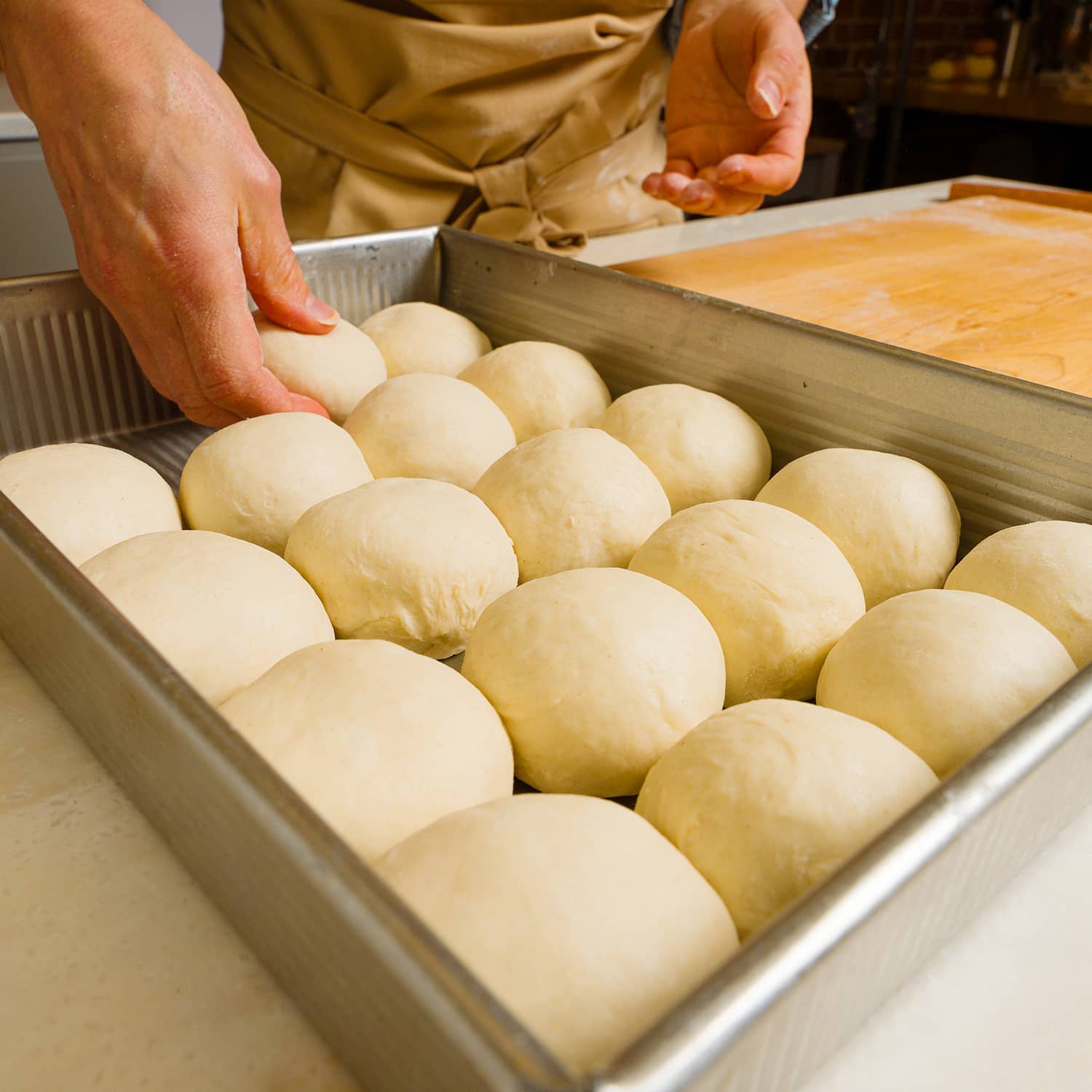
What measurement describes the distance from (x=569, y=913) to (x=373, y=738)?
232 mm

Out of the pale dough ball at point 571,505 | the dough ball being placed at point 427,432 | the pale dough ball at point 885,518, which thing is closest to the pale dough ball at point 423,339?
the dough ball being placed at point 427,432

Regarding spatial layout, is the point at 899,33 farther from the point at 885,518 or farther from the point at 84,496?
the point at 84,496

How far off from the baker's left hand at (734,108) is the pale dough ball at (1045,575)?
1048mm

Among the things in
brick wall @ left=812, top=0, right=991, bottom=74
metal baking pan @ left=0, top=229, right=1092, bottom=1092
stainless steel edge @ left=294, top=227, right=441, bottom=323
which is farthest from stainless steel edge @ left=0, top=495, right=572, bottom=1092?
brick wall @ left=812, top=0, right=991, bottom=74

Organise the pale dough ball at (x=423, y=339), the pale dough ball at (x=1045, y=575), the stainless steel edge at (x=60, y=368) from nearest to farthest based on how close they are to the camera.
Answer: the pale dough ball at (x=1045, y=575) → the stainless steel edge at (x=60, y=368) → the pale dough ball at (x=423, y=339)

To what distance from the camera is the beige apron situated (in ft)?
5.93

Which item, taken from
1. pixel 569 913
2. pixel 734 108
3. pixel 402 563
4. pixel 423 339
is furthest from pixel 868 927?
pixel 734 108

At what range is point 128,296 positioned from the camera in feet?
4.07

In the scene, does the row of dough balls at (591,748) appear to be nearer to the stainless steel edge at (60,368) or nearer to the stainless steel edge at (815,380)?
the stainless steel edge at (815,380)

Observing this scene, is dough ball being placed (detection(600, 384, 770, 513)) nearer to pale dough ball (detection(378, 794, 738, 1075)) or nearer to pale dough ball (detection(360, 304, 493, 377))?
pale dough ball (detection(360, 304, 493, 377))

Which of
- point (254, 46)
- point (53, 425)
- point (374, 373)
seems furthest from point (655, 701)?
point (254, 46)

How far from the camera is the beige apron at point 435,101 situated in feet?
5.93

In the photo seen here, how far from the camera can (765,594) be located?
100 centimetres

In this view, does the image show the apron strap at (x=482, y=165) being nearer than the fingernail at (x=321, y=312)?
No
